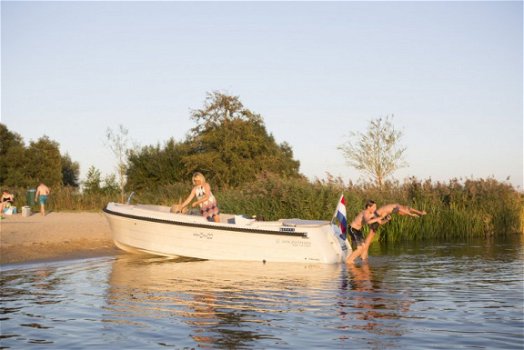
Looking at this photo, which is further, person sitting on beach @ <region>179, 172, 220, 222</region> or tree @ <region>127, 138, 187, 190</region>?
tree @ <region>127, 138, 187, 190</region>

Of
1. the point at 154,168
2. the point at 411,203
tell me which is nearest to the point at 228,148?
the point at 154,168

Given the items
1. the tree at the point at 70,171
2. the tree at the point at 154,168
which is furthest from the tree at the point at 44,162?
the tree at the point at 154,168

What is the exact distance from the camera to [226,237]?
15.2 metres

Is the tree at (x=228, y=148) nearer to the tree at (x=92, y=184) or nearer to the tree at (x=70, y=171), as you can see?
the tree at (x=92, y=184)

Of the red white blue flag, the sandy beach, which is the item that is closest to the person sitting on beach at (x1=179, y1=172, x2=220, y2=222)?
the red white blue flag

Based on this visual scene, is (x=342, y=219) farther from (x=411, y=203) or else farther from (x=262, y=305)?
(x=411, y=203)

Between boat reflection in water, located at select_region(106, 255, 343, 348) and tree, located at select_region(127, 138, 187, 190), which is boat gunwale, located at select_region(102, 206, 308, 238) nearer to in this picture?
boat reflection in water, located at select_region(106, 255, 343, 348)

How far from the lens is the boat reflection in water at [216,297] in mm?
8719

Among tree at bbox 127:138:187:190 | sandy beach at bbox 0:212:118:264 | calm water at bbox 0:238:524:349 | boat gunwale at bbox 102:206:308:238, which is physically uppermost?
tree at bbox 127:138:187:190

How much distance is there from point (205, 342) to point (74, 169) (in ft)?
207

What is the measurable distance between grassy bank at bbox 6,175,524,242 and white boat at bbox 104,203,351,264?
13.4ft

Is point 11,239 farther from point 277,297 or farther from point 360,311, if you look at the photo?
point 360,311

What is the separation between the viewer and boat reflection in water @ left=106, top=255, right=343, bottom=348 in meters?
8.72

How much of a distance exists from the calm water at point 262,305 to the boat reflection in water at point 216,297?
0.02 m
